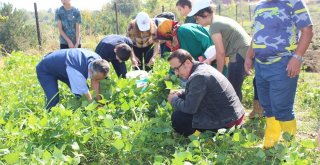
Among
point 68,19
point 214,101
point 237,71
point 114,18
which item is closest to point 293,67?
point 214,101

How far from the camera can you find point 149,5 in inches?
1161

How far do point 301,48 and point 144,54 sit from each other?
2.85 metres

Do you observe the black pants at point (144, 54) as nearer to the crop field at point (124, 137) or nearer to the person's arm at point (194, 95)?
the crop field at point (124, 137)

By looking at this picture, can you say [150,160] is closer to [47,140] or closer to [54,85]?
[47,140]

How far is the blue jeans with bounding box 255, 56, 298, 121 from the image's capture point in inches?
112

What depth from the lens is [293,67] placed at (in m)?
2.74

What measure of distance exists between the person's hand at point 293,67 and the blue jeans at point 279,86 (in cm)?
7

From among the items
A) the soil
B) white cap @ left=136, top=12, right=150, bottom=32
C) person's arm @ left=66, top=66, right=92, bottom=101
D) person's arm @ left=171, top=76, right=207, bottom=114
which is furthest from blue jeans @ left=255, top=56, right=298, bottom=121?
the soil

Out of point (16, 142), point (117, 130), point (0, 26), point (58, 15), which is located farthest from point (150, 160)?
point (0, 26)

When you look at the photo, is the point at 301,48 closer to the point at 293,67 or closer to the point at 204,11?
the point at 293,67

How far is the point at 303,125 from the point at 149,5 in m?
26.5

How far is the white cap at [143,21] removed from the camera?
4.54 metres

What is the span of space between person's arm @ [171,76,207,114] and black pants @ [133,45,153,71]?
6.85ft

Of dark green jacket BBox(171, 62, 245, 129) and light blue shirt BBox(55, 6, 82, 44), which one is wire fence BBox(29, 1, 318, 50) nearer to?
light blue shirt BBox(55, 6, 82, 44)
